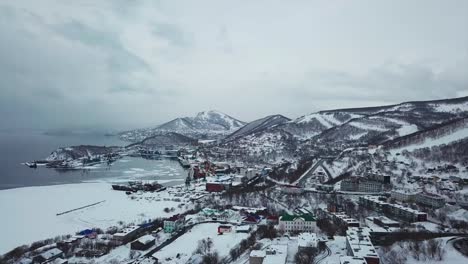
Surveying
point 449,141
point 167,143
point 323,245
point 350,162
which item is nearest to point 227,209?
point 323,245

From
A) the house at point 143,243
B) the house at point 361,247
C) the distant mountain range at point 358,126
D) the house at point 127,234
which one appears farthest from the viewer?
the distant mountain range at point 358,126

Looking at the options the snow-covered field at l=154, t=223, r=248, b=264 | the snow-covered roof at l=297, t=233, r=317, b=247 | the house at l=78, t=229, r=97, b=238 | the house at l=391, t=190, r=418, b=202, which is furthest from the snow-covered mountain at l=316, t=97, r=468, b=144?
the house at l=78, t=229, r=97, b=238

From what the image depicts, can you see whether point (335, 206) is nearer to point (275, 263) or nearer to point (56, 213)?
point (275, 263)

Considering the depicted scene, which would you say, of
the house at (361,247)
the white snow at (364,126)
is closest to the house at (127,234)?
the house at (361,247)

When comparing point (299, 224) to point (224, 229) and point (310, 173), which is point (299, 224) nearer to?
point (224, 229)

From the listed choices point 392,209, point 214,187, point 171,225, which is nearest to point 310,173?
point 214,187

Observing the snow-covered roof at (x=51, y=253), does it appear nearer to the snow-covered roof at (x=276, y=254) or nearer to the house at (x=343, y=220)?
the snow-covered roof at (x=276, y=254)
